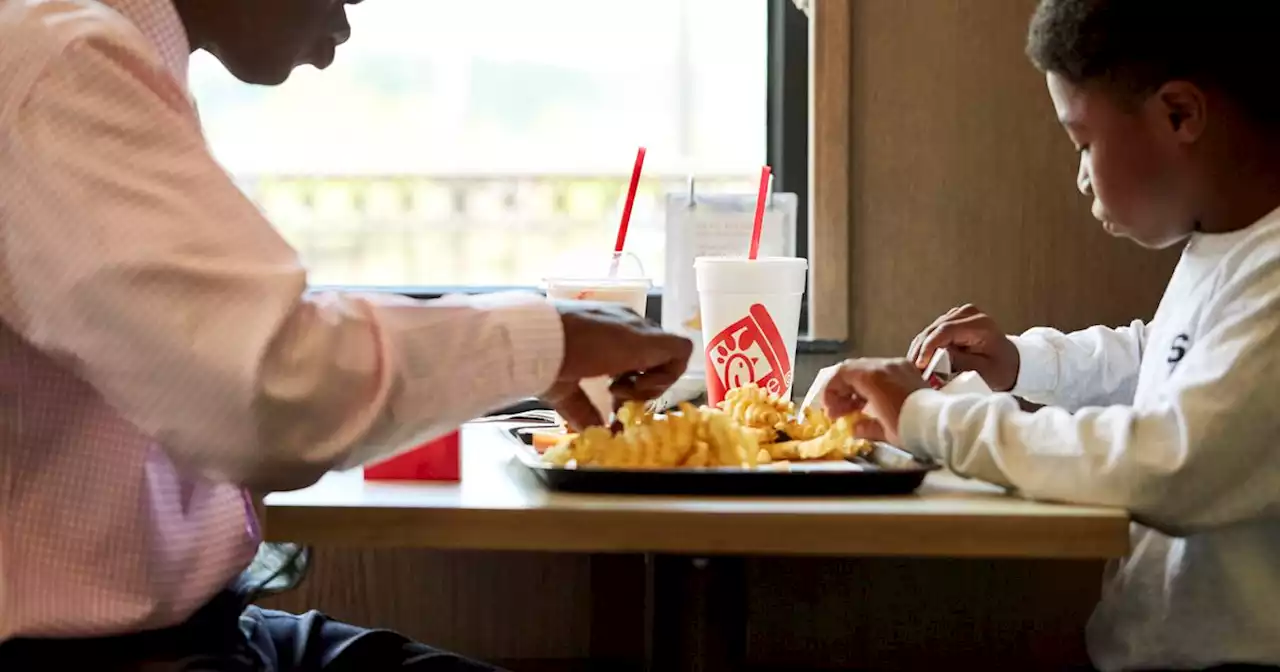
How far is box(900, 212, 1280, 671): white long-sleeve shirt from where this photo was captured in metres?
0.93

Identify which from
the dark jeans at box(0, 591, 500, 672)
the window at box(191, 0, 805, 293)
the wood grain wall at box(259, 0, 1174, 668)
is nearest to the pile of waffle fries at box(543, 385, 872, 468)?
the dark jeans at box(0, 591, 500, 672)

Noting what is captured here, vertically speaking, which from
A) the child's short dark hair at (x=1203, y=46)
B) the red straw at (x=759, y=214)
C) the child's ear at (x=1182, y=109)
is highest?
the child's short dark hair at (x=1203, y=46)

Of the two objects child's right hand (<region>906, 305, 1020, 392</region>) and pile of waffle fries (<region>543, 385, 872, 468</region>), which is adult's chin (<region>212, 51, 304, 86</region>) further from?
child's right hand (<region>906, 305, 1020, 392</region>)

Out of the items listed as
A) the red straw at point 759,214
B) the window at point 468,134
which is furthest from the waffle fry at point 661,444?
the window at point 468,134

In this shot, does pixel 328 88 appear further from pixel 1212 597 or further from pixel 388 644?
pixel 1212 597

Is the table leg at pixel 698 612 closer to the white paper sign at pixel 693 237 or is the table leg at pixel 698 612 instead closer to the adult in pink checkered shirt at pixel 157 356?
the adult in pink checkered shirt at pixel 157 356

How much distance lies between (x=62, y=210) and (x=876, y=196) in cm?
114

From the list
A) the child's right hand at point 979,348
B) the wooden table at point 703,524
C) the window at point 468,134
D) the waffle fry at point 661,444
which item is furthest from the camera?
the window at point 468,134

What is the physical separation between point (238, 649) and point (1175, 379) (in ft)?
2.36

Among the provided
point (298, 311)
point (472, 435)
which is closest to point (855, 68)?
point (472, 435)

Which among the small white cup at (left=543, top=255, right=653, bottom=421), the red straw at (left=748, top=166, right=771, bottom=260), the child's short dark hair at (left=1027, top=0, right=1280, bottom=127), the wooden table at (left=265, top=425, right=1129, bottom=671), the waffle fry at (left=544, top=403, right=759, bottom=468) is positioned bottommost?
the wooden table at (left=265, top=425, right=1129, bottom=671)

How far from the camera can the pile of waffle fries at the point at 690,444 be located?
0.95 meters

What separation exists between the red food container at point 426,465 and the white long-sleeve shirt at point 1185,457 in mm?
347

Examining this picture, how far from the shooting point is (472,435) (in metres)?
1.27
